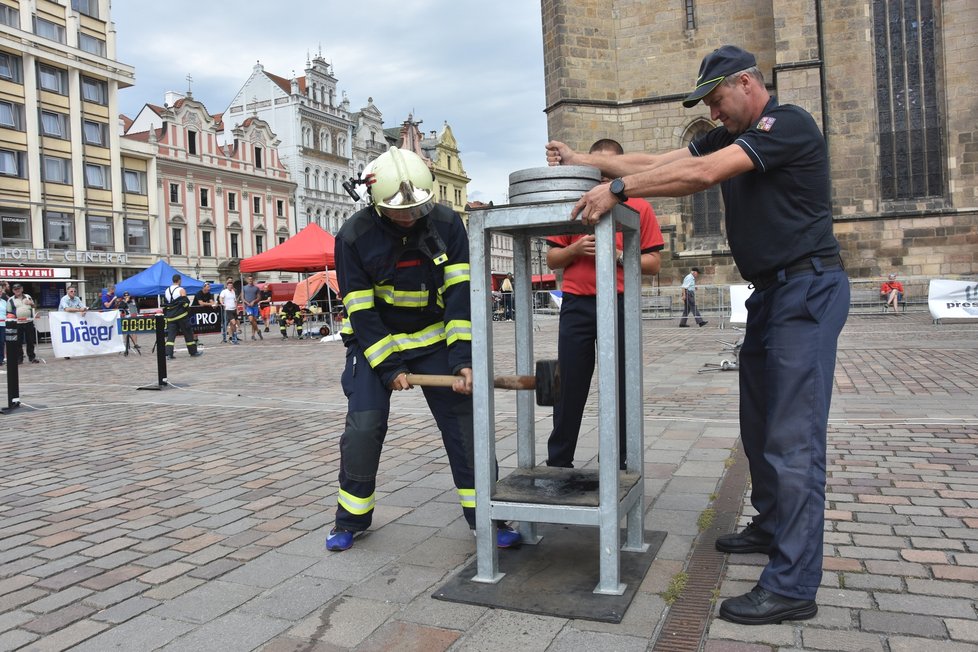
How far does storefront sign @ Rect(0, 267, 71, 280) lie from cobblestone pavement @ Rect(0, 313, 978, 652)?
117ft

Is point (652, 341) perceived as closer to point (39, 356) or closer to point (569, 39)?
point (569, 39)

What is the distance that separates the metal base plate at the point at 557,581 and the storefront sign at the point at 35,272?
139ft

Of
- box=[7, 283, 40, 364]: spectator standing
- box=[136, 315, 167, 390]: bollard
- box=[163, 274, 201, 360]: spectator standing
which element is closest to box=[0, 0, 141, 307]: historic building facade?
box=[7, 283, 40, 364]: spectator standing

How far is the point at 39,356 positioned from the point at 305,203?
47.2 metres

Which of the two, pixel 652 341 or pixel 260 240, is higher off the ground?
pixel 260 240

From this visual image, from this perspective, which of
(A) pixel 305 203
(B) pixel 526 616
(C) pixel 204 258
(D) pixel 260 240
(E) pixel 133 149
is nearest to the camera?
(B) pixel 526 616

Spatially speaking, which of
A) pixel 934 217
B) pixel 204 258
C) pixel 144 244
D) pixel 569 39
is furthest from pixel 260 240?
pixel 934 217

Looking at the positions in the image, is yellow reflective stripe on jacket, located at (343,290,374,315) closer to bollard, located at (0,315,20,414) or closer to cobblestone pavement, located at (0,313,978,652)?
cobblestone pavement, located at (0,313,978,652)

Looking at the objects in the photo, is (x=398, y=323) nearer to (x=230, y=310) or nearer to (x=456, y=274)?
(x=456, y=274)

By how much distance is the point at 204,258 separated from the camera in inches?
2122

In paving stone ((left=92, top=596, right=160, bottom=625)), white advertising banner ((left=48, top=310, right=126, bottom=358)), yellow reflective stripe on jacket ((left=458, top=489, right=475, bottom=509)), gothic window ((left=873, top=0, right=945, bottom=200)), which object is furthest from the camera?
gothic window ((left=873, top=0, right=945, bottom=200))

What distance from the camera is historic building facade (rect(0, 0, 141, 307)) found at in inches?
1651

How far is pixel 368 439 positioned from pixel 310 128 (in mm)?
65873

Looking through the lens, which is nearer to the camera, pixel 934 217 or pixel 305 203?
pixel 934 217
